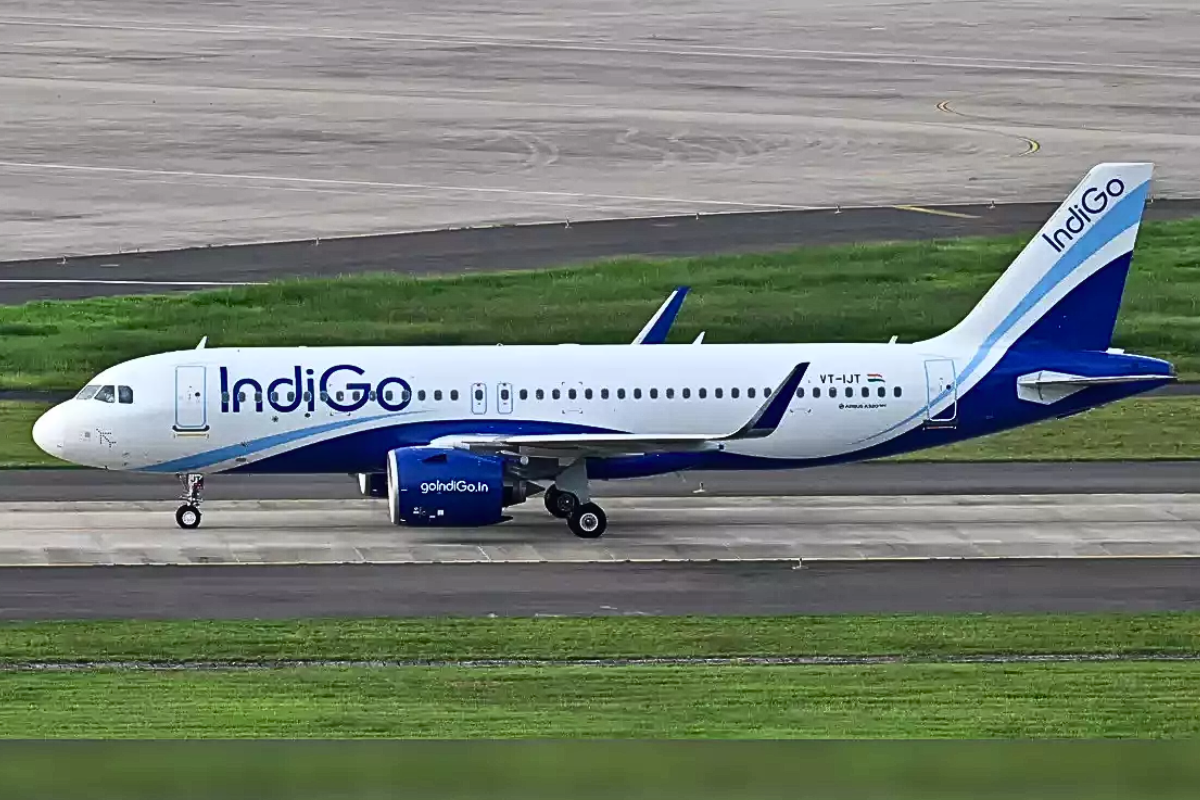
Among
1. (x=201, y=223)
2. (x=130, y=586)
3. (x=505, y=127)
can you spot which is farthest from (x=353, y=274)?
(x=130, y=586)

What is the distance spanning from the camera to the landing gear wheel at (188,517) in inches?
1328

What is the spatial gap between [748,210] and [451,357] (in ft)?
112

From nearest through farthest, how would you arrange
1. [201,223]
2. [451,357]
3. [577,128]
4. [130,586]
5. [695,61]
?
[130,586] < [451,357] < [201,223] < [577,128] < [695,61]

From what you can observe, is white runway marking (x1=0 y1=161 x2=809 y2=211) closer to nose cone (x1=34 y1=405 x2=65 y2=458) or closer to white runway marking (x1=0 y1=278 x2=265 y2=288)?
white runway marking (x1=0 y1=278 x2=265 y2=288)

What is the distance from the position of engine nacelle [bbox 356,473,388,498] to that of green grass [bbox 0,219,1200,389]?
15946 millimetres

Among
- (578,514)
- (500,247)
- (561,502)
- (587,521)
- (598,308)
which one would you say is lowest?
(587,521)

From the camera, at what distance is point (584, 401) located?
33.2 m

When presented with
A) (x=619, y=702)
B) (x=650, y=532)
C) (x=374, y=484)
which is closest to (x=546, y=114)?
(x=374, y=484)

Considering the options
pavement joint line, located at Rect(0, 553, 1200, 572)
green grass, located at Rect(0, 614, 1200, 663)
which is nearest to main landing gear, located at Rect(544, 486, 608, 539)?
pavement joint line, located at Rect(0, 553, 1200, 572)

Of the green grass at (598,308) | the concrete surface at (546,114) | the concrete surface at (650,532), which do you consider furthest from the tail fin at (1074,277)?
the concrete surface at (546,114)

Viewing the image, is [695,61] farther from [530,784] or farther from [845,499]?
[530,784]

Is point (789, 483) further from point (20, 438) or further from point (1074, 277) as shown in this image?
point (20, 438)

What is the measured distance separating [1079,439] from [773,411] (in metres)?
13.2

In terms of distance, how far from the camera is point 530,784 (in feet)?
9.87
